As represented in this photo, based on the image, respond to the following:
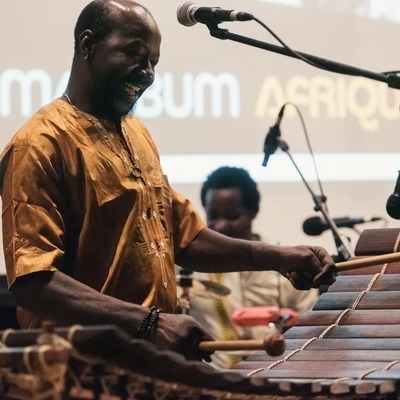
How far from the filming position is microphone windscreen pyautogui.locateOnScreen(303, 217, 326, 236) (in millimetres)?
4590

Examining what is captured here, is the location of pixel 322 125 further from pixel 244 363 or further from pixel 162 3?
pixel 244 363

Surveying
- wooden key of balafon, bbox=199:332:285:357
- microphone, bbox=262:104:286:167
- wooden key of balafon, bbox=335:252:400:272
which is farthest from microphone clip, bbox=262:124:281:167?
wooden key of balafon, bbox=199:332:285:357

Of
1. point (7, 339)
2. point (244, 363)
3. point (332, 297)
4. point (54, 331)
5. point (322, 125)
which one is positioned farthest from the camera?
point (322, 125)

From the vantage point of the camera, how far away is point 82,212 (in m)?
2.93

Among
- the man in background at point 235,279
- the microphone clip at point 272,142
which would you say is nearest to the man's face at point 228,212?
the man in background at point 235,279

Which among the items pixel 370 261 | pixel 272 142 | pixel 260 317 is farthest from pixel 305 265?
pixel 260 317

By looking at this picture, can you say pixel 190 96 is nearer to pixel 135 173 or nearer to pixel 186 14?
pixel 186 14

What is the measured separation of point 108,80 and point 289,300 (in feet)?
8.68

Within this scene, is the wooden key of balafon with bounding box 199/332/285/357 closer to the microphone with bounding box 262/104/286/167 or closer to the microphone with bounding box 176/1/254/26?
the microphone with bounding box 176/1/254/26

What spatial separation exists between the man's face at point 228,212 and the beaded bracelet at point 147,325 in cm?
258

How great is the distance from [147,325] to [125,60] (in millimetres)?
677

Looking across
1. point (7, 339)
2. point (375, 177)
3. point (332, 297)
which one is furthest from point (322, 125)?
point (7, 339)

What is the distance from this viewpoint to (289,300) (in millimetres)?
5484

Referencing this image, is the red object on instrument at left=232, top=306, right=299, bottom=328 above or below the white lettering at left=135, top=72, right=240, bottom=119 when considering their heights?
below
